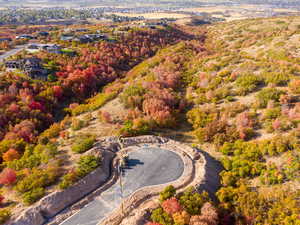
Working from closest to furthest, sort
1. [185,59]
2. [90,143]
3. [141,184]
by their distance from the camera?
1. [141,184]
2. [90,143]
3. [185,59]

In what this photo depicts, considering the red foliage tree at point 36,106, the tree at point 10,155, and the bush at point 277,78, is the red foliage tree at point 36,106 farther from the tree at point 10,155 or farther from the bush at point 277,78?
the bush at point 277,78

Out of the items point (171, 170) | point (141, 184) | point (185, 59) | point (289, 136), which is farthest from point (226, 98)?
point (185, 59)

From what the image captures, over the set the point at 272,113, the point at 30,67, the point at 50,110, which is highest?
the point at 30,67

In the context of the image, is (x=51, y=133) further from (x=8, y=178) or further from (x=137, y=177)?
(x=137, y=177)

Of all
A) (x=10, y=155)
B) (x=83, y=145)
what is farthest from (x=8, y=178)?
(x=83, y=145)

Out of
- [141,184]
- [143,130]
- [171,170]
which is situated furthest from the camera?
[143,130]

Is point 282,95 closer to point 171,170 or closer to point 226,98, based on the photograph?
point 226,98

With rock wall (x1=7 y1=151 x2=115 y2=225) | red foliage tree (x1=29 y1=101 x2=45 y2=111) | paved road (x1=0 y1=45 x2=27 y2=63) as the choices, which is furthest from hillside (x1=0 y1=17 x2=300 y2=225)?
paved road (x1=0 y1=45 x2=27 y2=63)
